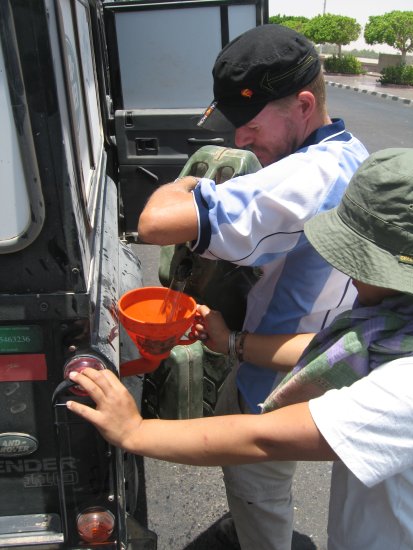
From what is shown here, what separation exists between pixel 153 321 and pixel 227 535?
122 centimetres

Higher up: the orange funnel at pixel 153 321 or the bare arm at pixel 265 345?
the orange funnel at pixel 153 321

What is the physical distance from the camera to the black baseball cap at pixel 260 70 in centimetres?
159

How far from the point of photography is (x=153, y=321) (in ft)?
5.84

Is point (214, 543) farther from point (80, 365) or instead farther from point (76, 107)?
point (76, 107)

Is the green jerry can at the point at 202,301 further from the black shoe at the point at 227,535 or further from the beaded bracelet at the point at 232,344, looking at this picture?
the black shoe at the point at 227,535

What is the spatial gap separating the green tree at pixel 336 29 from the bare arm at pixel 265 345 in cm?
3123

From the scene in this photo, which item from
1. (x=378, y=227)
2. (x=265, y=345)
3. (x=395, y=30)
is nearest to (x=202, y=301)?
(x=265, y=345)

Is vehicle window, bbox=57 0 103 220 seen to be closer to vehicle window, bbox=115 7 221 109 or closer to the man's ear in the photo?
the man's ear

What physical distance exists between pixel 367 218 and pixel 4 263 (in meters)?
0.82

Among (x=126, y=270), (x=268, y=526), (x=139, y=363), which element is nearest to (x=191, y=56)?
(x=126, y=270)

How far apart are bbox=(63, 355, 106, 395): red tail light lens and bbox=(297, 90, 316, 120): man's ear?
37.3 inches

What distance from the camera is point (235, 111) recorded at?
66.2 inches

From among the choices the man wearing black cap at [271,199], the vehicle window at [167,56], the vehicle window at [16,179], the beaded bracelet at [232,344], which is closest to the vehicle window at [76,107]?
the vehicle window at [16,179]

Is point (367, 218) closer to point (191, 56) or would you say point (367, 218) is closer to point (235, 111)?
Result: point (235, 111)
